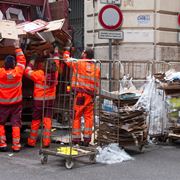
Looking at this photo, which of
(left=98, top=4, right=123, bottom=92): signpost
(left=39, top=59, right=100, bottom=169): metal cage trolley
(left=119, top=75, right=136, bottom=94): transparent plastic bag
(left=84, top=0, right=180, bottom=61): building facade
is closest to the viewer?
(left=39, top=59, right=100, bottom=169): metal cage trolley

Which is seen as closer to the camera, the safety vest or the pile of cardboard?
the safety vest

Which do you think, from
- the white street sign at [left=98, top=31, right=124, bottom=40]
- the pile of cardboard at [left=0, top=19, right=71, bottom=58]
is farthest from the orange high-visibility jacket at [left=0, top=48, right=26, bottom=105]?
the white street sign at [left=98, top=31, right=124, bottom=40]

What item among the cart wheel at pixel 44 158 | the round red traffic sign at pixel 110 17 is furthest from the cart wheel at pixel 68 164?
the round red traffic sign at pixel 110 17

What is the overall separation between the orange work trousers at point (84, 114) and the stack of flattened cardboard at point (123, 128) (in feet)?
0.60

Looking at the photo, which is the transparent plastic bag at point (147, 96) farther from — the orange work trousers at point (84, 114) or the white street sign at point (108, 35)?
the white street sign at point (108, 35)

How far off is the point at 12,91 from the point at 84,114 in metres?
1.22

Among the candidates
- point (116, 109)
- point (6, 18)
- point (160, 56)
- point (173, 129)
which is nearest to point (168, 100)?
point (173, 129)

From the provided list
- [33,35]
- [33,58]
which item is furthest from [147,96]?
[33,35]

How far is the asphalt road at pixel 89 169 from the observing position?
664cm

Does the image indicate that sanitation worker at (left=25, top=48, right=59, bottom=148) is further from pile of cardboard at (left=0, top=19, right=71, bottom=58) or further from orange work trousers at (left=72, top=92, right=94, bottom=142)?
orange work trousers at (left=72, top=92, right=94, bottom=142)

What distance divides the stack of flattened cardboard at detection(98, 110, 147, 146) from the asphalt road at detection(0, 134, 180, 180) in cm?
29

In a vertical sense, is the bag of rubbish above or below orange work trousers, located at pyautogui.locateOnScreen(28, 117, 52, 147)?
below

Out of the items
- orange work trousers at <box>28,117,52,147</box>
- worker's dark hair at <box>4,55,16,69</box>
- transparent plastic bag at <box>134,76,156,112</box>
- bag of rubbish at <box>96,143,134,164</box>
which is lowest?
bag of rubbish at <box>96,143,134,164</box>

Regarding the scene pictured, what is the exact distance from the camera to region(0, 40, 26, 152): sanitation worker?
323 inches
